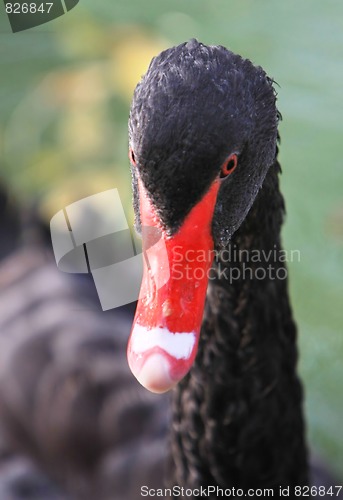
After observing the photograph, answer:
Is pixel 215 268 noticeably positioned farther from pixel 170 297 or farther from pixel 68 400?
pixel 68 400

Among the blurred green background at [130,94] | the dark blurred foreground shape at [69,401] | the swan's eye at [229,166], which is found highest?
the blurred green background at [130,94]

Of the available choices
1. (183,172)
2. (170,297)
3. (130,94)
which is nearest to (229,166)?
(183,172)

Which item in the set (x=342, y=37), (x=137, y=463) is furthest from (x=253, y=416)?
(x=342, y=37)

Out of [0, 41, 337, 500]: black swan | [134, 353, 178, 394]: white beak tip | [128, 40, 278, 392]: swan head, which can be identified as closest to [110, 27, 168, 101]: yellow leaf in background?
[0, 41, 337, 500]: black swan

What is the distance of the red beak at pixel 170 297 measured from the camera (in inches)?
37.5

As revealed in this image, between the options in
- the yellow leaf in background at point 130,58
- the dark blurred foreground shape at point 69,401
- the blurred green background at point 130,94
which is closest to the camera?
the dark blurred foreground shape at point 69,401

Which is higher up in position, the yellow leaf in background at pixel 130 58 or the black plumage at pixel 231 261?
the yellow leaf in background at pixel 130 58

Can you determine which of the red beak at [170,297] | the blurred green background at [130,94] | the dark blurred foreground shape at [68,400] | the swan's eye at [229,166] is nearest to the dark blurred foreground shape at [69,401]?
the dark blurred foreground shape at [68,400]

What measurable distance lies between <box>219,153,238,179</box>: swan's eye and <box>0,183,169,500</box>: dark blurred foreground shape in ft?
2.65

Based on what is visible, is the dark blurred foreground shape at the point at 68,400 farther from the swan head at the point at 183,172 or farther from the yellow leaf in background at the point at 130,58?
the yellow leaf in background at the point at 130,58

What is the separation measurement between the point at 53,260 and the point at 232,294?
87 centimetres

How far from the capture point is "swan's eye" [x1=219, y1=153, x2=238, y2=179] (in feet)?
3.28

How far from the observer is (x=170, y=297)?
39.4 inches

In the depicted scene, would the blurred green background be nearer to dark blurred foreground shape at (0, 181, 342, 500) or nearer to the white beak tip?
dark blurred foreground shape at (0, 181, 342, 500)
